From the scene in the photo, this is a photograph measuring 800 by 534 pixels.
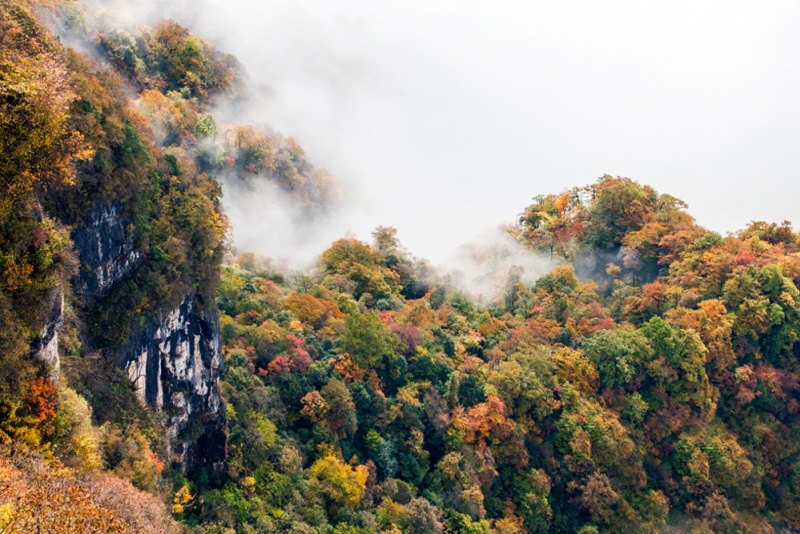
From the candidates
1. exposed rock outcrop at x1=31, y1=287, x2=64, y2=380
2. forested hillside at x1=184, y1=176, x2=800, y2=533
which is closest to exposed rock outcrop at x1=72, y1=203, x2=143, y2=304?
exposed rock outcrop at x1=31, y1=287, x2=64, y2=380

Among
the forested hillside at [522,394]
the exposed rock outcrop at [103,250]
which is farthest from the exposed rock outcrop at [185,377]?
the exposed rock outcrop at [103,250]

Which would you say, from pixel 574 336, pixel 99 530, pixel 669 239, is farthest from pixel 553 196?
pixel 99 530

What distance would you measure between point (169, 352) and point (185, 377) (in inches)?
62.7

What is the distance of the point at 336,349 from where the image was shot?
4278 centimetres

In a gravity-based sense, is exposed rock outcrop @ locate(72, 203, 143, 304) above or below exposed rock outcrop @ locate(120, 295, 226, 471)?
above

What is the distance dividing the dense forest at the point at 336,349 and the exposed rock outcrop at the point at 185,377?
0.28m

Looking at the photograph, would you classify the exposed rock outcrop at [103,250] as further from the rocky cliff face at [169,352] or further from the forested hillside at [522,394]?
the forested hillside at [522,394]

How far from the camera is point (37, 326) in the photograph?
18969 millimetres

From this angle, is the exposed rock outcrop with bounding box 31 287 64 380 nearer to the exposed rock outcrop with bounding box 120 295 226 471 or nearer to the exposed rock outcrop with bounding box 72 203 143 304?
the exposed rock outcrop with bounding box 72 203 143 304

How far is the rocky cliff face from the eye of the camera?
2348cm

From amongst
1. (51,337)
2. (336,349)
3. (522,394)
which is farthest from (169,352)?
(522,394)

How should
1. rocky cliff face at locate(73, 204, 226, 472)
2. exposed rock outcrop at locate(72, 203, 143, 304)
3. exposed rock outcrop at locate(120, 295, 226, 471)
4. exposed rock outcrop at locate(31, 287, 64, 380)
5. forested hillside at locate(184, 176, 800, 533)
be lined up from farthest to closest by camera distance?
1. forested hillside at locate(184, 176, 800, 533)
2. exposed rock outcrop at locate(120, 295, 226, 471)
3. rocky cliff face at locate(73, 204, 226, 472)
4. exposed rock outcrop at locate(72, 203, 143, 304)
5. exposed rock outcrop at locate(31, 287, 64, 380)

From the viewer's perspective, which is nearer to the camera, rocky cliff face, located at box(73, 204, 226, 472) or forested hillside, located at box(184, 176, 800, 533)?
rocky cliff face, located at box(73, 204, 226, 472)

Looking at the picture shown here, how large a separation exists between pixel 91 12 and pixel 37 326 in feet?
153
